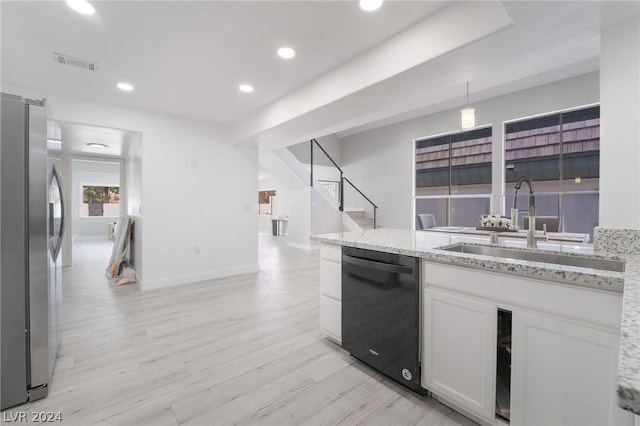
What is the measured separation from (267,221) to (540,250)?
10.6 meters

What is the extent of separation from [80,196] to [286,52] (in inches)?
435

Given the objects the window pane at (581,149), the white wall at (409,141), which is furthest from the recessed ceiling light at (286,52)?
the window pane at (581,149)

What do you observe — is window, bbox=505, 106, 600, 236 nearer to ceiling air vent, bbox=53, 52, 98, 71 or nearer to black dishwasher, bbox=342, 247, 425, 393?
black dishwasher, bbox=342, 247, 425, 393

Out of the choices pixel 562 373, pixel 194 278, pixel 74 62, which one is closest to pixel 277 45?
pixel 74 62

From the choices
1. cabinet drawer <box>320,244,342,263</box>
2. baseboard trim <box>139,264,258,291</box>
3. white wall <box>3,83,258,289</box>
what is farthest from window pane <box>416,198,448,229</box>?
cabinet drawer <box>320,244,342,263</box>

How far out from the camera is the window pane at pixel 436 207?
7105 mm

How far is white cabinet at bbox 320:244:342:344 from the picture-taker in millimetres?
2285

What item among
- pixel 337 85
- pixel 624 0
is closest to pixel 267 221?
pixel 337 85

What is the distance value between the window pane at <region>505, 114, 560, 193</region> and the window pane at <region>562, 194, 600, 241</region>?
1.63ft

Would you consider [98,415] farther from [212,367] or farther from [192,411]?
[212,367]

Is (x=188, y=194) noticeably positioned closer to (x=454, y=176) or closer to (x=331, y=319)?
(x=331, y=319)

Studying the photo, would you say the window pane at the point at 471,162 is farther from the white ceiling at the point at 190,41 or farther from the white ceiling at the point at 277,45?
the white ceiling at the point at 190,41

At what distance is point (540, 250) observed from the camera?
1.72 meters

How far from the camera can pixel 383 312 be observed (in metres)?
1.90
